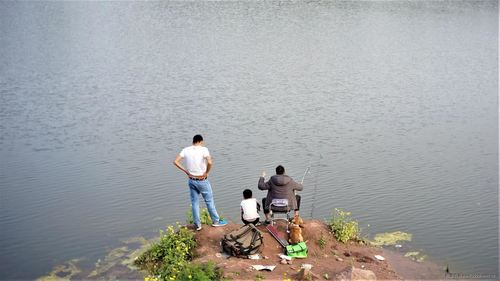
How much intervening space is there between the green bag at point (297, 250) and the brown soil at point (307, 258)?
13 cm

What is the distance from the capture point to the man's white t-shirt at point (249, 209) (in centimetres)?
1191

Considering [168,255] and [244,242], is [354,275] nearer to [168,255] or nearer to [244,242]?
[244,242]

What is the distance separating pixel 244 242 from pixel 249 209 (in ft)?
3.27

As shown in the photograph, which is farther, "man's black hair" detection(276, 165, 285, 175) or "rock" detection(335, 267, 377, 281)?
"man's black hair" detection(276, 165, 285, 175)

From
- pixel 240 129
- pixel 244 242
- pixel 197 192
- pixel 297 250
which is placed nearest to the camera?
pixel 244 242

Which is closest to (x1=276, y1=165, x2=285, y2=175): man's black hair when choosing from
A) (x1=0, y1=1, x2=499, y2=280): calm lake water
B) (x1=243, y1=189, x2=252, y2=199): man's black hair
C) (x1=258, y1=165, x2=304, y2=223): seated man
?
(x1=258, y1=165, x2=304, y2=223): seated man

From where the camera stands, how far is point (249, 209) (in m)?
11.9

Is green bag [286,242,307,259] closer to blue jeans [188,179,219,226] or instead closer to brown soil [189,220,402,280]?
brown soil [189,220,402,280]

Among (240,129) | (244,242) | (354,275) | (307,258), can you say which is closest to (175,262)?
(244,242)

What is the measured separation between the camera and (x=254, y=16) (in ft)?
190

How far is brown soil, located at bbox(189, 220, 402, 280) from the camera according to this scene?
1040cm

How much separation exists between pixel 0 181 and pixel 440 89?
77.6 ft

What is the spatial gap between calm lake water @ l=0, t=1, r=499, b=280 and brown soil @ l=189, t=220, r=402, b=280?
2363 millimetres

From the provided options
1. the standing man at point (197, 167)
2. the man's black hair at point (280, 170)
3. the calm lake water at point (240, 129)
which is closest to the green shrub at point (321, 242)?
the man's black hair at point (280, 170)
